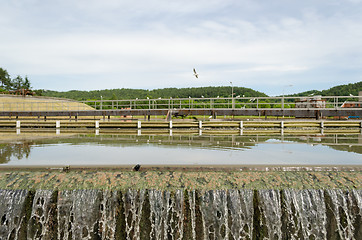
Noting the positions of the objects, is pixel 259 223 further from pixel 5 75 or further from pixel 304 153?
pixel 5 75

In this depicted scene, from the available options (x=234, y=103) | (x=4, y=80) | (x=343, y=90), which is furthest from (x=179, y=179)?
(x=343, y=90)

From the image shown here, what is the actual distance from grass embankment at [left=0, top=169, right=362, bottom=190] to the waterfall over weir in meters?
0.17

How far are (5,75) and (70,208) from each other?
106302 millimetres

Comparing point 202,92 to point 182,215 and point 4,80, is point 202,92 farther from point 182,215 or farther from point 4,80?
point 182,215

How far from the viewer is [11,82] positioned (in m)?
94.6

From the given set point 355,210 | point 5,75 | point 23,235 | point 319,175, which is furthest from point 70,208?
point 5,75

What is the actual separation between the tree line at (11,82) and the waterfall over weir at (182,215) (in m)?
98.6

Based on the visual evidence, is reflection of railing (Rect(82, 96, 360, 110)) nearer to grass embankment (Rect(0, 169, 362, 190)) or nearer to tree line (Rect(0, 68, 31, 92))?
grass embankment (Rect(0, 169, 362, 190))

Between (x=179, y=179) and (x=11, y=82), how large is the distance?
4165 inches

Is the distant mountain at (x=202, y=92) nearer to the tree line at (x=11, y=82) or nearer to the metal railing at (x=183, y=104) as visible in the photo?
the tree line at (x=11, y=82)

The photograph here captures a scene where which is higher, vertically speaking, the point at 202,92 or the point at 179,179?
the point at 202,92

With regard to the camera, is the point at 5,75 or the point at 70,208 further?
the point at 5,75

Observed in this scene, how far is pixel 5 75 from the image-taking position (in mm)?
94688

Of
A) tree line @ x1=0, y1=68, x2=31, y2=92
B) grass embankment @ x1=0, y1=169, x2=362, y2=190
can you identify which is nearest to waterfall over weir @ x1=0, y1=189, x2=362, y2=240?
grass embankment @ x1=0, y1=169, x2=362, y2=190
